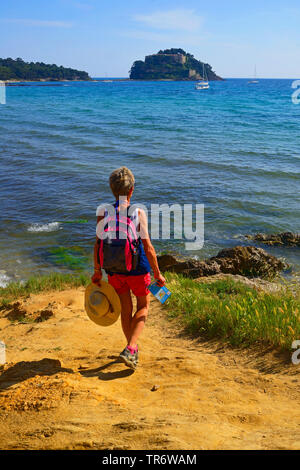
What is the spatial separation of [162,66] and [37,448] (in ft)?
667

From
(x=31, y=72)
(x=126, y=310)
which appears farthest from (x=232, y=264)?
(x=31, y=72)

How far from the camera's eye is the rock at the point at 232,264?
8.42 m

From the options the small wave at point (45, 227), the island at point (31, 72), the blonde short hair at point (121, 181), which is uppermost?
the island at point (31, 72)

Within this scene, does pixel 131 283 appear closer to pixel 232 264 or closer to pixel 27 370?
pixel 27 370

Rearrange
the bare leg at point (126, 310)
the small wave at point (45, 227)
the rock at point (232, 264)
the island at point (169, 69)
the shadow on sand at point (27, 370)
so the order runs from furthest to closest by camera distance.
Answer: the island at point (169, 69), the small wave at point (45, 227), the rock at point (232, 264), the bare leg at point (126, 310), the shadow on sand at point (27, 370)

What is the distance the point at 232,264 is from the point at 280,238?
287cm

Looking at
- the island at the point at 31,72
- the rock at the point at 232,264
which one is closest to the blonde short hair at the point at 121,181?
the rock at the point at 232,264

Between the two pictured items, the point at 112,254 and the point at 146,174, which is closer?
the point at 112,254

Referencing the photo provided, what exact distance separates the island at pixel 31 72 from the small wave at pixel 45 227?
148 metres

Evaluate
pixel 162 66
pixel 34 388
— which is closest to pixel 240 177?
pixel 34 388

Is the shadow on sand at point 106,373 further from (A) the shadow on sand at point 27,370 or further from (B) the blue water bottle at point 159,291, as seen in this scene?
(B) the blue water bottle at point 159,291

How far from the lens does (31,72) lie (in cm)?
16950

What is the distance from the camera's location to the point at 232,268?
873 cm

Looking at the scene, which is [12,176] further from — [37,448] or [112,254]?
[37,448]
